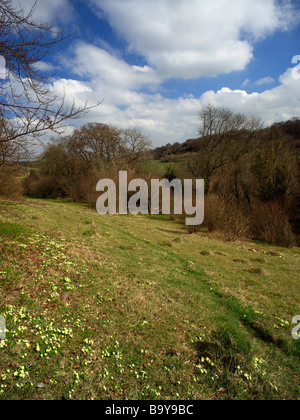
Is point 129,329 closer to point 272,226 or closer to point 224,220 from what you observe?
point 224,220

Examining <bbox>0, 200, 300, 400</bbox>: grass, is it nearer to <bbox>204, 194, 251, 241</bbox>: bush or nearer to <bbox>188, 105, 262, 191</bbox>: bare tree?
<bbox>204, 194, 251, 241</bbox>: bush

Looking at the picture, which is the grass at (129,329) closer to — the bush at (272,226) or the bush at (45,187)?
the bush at (272,226)

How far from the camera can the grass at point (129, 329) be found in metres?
3.05

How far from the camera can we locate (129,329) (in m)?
4.08

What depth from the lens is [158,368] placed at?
11.2ft

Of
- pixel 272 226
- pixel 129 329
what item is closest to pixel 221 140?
pixel 272 226

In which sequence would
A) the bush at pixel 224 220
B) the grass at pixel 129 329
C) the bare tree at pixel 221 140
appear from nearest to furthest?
the grass at pixel 129 329, the bush at pixel 224 220, the bare tree at pixel 221 140

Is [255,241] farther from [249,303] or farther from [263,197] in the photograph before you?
[249,303]

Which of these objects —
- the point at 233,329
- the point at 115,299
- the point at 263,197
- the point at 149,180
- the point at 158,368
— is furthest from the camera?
the point at 149,180

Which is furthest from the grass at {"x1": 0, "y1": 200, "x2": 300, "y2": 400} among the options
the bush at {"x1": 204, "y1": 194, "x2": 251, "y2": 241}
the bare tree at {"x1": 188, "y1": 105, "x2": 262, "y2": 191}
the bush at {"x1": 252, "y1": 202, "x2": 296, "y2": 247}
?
the bare tree at {"x1": 188, "y1": 105, "x2": 262, "y2": 191}

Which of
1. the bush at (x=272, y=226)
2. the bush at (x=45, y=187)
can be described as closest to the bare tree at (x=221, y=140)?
the bush at (x=272, y=226)

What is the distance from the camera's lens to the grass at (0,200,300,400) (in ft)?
10.0

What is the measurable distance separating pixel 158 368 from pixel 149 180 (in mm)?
23807
